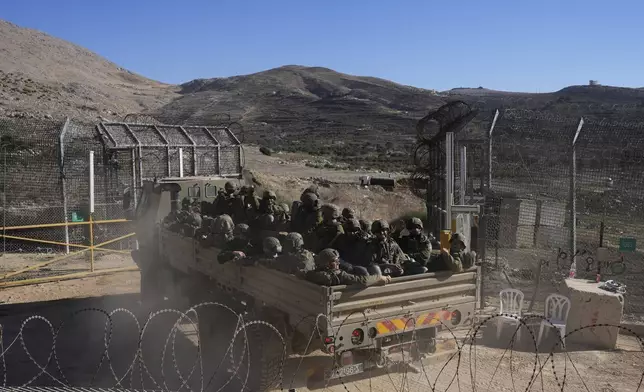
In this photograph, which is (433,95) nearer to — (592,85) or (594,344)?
(592,85)

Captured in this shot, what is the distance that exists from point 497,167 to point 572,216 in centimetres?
647

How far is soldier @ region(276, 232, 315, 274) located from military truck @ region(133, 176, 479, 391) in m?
0.09

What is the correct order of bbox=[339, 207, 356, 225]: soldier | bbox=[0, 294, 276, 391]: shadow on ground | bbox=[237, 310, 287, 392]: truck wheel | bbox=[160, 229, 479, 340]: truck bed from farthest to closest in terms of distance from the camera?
bbox=[339, 207, 356, 225]: soldier
bbox=[0, 294, 276, 391]: shadow on ground
bbox=[237, 310, 287, 392]: truck wheel
bbox=[160, 229, 479, 340]: truck bed

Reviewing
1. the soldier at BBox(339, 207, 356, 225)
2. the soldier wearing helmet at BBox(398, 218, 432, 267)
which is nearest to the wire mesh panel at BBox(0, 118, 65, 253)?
the soldier at BBox(339, 207, 356, 225)

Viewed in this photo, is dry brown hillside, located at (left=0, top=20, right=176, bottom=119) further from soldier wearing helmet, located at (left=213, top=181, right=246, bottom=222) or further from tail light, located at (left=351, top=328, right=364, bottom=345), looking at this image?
tail light, located at (left=351, top=328, right=364, bottom=345)

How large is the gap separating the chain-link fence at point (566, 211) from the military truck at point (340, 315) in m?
3.65

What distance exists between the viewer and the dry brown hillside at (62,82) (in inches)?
1902

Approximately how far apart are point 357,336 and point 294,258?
977mm

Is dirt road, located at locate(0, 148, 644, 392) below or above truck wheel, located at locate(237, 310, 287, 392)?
below

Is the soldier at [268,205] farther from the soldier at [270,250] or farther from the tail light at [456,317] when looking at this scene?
the tail light at [456,317]

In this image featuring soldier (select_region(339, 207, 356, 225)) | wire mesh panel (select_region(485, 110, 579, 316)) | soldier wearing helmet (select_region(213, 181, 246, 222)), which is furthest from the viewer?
wire mesh panel (select_region(485, 110, 579, 316))

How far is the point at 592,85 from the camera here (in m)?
72.9

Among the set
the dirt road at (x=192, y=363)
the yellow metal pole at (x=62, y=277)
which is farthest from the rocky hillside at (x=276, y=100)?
the dirt road at (x=192, y=363)

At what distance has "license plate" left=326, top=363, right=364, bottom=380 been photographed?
A: 5715 millimetres
